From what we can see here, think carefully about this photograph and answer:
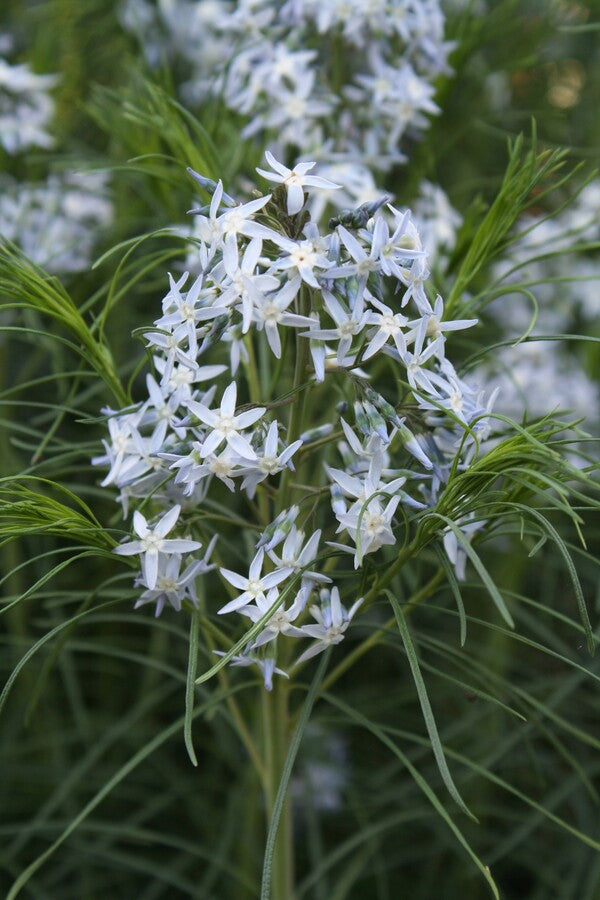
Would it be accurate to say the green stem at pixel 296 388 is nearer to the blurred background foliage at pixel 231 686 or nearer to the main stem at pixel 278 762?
the main stem at pixel 278 762

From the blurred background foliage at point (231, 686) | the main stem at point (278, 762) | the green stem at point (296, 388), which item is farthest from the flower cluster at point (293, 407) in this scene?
the blurred background foliage at point (231, 686)

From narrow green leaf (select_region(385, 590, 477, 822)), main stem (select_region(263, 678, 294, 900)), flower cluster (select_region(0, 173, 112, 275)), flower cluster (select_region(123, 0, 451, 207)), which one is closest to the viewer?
narrow green leaf (select_region(385, 590, 477, 822))

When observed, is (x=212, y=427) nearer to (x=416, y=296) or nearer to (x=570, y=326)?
(x=416, y=296)

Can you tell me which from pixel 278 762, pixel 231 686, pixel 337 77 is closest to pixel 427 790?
pixel 278 762

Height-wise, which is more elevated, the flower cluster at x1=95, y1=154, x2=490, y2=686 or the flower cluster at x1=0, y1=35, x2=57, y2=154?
the flower cluster at x1=0, y1=35, x2=57, y2=154

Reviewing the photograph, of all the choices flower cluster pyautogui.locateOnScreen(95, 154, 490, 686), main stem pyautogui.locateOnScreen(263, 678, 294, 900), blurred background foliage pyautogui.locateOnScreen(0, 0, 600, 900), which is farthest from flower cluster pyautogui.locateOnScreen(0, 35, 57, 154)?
main stem pyautogui.locateOnScreen(263, 678, 294, 900)

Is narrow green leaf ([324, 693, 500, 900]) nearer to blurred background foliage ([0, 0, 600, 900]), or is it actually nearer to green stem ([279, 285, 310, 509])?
green stem ([279, 285, 310, 509])

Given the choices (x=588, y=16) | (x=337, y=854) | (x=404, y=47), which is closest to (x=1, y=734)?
(x=337, y=854)
